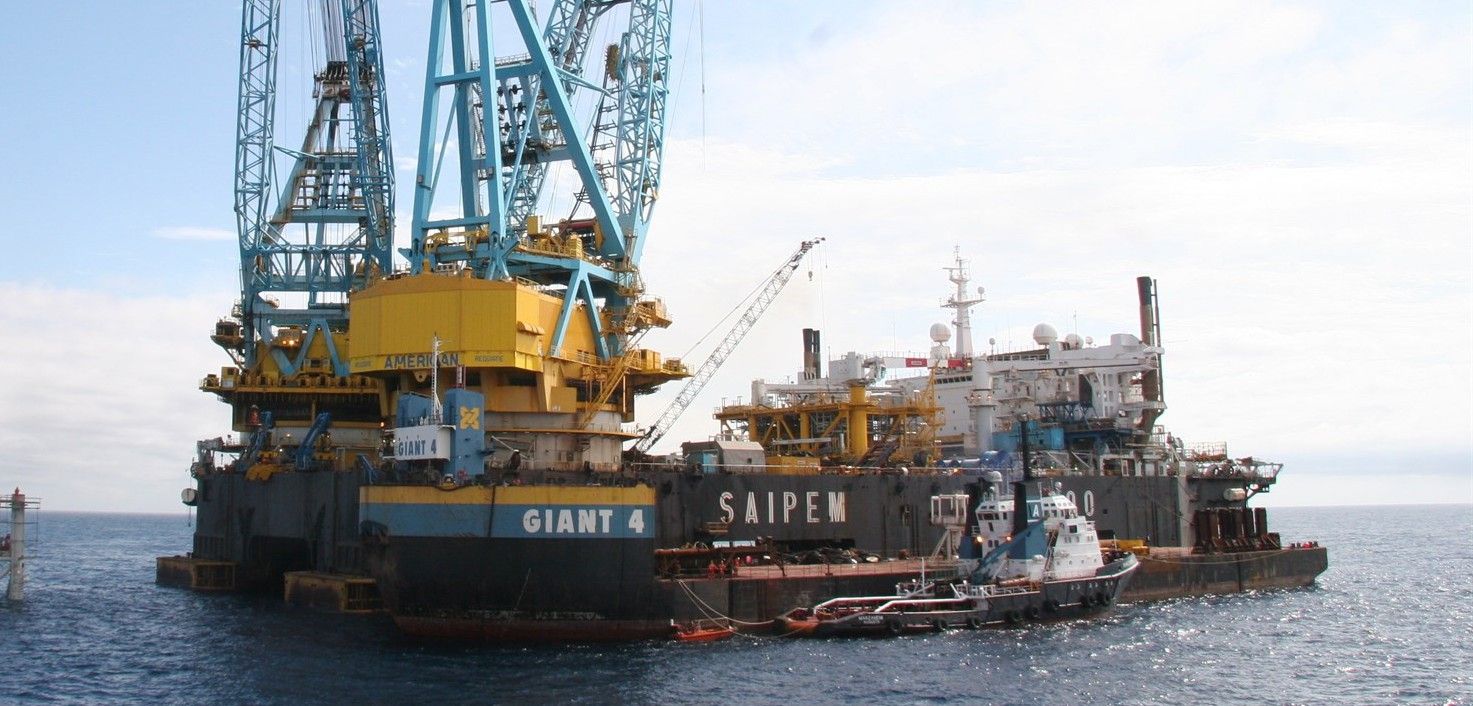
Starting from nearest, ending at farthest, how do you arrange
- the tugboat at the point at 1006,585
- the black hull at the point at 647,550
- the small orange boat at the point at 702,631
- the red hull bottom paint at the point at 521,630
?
the red hull bottom paint at the point at 521,630, the black hull at the point at 647,550, the small orange boat at the point at 702,631, the tugboat at the point at 1006,585

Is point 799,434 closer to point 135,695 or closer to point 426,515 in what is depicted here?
point 426,515

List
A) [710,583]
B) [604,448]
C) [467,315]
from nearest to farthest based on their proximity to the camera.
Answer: [710,583] < [467,315] < [604,448]

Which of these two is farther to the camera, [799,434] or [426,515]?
[799,434]

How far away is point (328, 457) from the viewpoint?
5747cm

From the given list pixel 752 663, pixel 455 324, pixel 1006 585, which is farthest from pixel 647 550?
pixel 1006 585

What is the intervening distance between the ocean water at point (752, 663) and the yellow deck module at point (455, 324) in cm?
1007

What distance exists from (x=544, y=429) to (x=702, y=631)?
12006 mm

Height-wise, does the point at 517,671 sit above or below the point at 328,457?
below

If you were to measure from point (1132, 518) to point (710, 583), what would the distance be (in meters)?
29.6

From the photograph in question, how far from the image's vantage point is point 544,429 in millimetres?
48500

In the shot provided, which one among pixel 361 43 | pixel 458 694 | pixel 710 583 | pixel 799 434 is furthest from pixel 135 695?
pixel 361 43

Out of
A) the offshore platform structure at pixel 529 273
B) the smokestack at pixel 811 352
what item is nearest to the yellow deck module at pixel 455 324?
the offshore platform structure at pixel 529 273

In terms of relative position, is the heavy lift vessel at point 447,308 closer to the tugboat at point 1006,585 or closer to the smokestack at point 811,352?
the tugboat at point 1006,585

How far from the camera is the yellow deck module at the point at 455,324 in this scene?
46.1 metres
